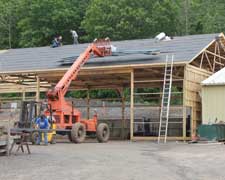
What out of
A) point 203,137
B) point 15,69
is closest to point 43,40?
point 15,69

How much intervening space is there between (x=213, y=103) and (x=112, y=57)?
5.89 m

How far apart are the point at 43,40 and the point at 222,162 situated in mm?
52883

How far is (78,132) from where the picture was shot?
25.5 meters

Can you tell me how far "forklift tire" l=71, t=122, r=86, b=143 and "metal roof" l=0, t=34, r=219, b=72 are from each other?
464 cm

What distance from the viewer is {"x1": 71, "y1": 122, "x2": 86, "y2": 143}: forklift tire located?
2511 centimetres

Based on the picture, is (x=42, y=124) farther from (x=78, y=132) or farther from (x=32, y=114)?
(x=78, y=132)

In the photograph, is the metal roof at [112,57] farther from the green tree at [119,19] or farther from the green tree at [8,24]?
the green tree at [8,24]

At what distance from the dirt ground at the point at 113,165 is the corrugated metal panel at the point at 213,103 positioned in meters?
7.91

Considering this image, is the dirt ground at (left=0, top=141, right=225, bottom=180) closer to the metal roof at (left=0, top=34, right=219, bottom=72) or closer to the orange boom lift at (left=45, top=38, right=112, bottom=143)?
the orange boom lift at (left=45, top=38, right=112, bottom=143)

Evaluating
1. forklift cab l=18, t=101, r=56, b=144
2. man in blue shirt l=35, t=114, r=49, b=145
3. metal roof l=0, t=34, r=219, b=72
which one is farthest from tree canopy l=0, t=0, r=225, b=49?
man in blue shirt l=35, t=114, r=49, b=145

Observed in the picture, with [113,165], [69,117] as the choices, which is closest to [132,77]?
[69,117]

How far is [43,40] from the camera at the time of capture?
2675 inches

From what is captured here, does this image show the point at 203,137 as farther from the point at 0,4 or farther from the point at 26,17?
the point at 0,4

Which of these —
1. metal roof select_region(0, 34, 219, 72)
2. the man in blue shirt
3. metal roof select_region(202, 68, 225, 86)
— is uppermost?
metal roof select_region(0, 34, 219, 72)
